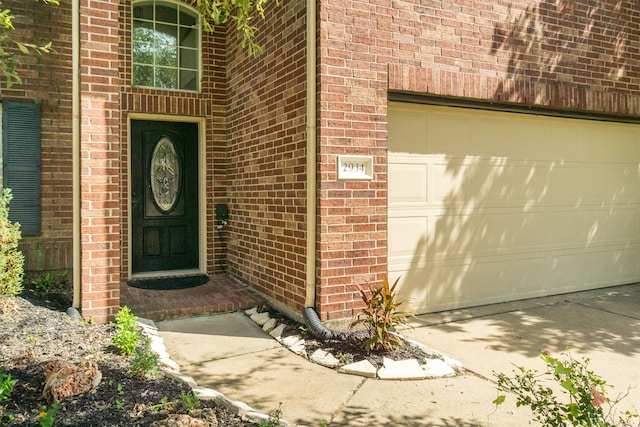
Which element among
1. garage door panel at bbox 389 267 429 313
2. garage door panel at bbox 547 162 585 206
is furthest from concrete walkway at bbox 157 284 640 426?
garage door panel at bbox 547 162 585 206

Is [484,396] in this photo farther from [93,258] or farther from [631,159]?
[631,159]

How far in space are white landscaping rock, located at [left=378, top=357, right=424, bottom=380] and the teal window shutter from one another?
14.9 feet

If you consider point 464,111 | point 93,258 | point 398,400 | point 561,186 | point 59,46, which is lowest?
point 398,400

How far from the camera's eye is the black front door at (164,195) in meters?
6.64

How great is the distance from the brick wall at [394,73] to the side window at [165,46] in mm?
2803

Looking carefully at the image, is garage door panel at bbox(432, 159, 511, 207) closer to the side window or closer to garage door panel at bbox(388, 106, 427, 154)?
garage door panel at bbox(388, 106, 427, 154)

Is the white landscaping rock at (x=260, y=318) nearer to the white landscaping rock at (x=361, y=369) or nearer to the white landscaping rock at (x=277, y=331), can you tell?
the white landscaping rock at (x=277, y=331)

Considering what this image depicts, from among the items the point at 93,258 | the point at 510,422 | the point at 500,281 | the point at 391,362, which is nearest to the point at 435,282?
the point at 500,281

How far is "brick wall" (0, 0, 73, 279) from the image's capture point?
5922mm

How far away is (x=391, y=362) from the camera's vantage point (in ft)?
13.3

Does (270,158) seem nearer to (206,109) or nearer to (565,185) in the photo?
(206,109)

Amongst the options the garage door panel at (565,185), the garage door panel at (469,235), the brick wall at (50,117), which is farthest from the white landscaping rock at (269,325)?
the garage door panel at (565,185)

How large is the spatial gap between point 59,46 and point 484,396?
618 centimetres

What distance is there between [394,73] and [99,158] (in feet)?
9.76
